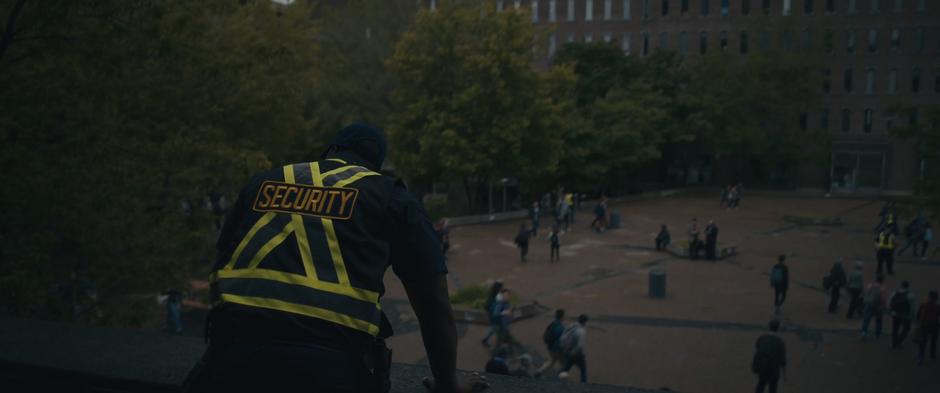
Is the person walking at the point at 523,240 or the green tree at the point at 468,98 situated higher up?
the green tree at the point at 468,98

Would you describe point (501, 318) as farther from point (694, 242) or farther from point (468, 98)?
point (468, 98)

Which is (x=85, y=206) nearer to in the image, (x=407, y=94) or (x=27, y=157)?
(x=27, y=157)

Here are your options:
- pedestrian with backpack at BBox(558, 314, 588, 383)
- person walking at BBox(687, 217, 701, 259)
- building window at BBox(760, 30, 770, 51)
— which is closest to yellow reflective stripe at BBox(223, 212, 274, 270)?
pedestrian with backpack at BBox(558, 314, 588, 383)

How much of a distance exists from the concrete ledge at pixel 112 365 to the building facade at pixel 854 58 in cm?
5387

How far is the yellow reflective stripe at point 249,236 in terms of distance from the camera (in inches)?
84.8

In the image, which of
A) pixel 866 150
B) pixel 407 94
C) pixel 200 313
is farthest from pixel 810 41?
pixel 200 313

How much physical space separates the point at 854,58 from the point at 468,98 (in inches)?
1529

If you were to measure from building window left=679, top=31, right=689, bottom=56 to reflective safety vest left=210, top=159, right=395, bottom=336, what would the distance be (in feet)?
215

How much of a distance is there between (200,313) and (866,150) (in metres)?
53.8

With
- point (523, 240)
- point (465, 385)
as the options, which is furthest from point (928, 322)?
point (465, 385)

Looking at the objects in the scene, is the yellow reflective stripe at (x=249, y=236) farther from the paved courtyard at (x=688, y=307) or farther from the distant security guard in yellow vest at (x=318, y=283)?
the paved courtyard at (x=688, y=307)

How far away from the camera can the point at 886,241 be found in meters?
21.9

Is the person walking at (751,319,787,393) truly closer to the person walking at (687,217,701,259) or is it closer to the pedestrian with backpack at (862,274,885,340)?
the pedestrian with backpack at (862,274,885,340)

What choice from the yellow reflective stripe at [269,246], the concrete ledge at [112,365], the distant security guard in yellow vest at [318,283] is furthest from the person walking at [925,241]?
the yellow reflective stripe at [269,246]
